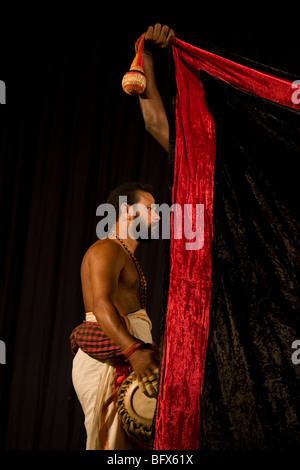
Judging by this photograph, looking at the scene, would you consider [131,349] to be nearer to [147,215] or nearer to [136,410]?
[136,410]

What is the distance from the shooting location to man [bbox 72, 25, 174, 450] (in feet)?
5.21

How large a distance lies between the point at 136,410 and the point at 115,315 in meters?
0.33

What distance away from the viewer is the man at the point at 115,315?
1588 mm

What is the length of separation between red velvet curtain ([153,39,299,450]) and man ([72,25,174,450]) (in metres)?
0.16

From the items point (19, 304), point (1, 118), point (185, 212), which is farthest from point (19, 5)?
point (185, 212)

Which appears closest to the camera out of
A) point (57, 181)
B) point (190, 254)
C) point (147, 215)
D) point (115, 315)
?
point (190, 254)

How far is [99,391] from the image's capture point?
1.69m

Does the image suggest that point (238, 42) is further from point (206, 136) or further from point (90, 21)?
point (206, 136)

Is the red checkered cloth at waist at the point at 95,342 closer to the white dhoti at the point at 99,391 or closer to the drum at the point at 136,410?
the white dhoti at the point at 99,391

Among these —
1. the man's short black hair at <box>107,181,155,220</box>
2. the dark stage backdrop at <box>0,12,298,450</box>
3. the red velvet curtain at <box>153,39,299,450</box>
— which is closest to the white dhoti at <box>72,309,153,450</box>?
the red velvet curtain at <box>153,39,299,450</box>

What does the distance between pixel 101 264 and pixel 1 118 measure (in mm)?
1845

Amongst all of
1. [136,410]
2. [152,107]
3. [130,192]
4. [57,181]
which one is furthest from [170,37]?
[57,181]

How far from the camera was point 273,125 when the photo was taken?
1.56m
